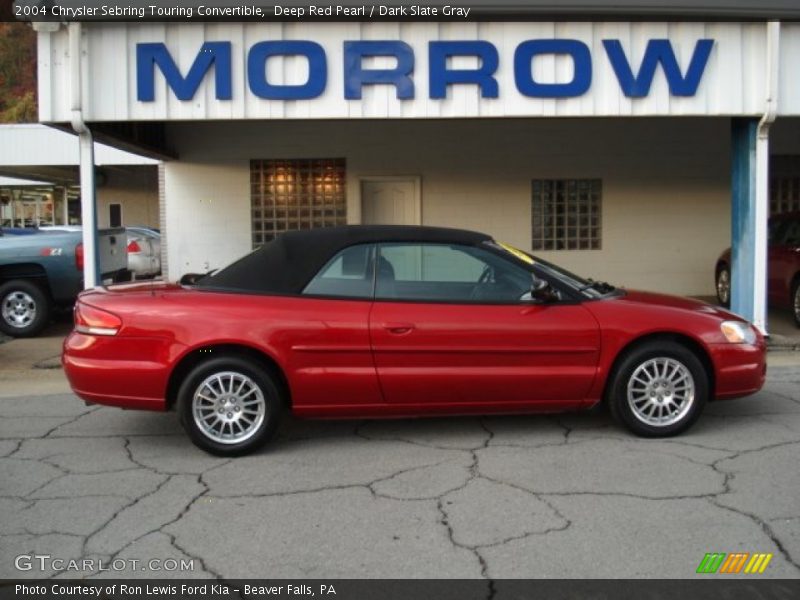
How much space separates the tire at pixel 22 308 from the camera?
10.7 m

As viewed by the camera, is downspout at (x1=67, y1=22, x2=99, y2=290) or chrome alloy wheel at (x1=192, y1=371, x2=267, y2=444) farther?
downspout at (x1=67, y1=22, x2=99, y2=290)

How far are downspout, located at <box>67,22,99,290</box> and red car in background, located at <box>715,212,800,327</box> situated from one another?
334 inches

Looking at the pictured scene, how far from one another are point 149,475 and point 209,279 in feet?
4.64

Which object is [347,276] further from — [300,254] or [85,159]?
[85,159]

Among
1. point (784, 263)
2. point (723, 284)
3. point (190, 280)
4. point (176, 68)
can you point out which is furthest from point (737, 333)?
point (723, 284)

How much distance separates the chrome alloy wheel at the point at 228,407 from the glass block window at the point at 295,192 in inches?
311

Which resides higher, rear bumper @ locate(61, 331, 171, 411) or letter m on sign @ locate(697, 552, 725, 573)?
rear bumper @ locate(61, 331, 171, 411)

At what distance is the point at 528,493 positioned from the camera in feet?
15.4

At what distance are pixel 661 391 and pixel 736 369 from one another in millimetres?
557

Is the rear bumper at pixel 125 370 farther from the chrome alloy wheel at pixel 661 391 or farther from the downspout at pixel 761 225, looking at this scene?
the downspout at pixel 761 225

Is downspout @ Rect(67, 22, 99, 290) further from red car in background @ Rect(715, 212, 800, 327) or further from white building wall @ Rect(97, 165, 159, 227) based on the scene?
white building wall @ Rect(97, 165, 159, 227)

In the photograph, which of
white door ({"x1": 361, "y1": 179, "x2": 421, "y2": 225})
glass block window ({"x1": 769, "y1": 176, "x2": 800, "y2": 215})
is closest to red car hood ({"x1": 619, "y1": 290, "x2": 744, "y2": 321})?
white door ({"x1": 361, "y1": 179, "x2": 421, "y2": 225})

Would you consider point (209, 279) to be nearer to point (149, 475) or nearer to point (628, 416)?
point (149, 475)

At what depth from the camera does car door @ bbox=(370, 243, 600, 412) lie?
5.41 m
